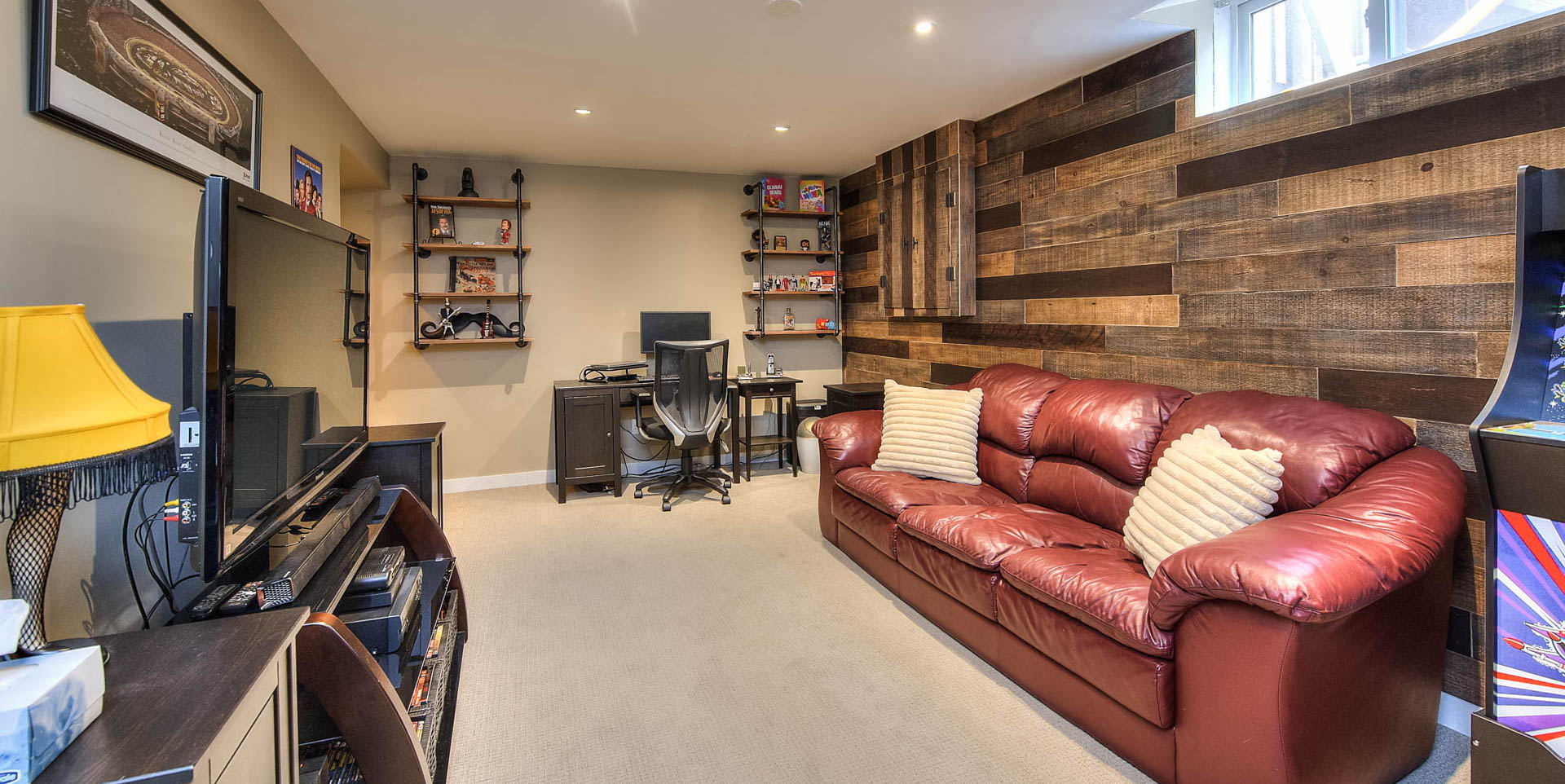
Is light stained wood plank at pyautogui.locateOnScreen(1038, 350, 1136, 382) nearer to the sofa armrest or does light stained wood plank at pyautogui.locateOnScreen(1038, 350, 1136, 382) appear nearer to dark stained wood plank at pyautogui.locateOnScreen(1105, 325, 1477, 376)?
dark stained wood plank at pyautogui.locateOnScreen(1105, 325, 1477, 376)

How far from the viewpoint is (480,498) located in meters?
4.87

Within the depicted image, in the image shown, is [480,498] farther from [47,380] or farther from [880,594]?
[47,380]

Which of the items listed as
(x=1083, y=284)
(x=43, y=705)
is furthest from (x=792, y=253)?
(x=43, y=705)

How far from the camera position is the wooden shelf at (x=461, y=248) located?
4.84 meters

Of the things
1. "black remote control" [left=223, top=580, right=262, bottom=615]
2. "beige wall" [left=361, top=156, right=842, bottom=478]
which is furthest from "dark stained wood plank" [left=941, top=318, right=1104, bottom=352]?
"black remote control" [left=223, top=580, right=262, bottom=615]

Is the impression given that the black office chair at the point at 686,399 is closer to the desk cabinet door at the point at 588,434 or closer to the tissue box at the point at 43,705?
the desk cabinet door at the point at 588,434

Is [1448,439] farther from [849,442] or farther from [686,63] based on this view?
[686,63]

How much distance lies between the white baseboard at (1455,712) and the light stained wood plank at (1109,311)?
1.56 m

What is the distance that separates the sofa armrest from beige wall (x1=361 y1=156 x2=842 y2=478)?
4.41 meters

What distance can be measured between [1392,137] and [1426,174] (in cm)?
17

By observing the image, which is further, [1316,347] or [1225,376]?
[1225,376]

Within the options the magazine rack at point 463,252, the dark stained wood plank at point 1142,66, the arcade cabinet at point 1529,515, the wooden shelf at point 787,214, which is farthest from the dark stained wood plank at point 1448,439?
the magazine rack at point 463,252

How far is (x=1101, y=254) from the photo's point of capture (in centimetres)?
338

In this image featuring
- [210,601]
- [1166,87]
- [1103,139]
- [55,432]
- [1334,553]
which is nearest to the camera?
[55,432]
